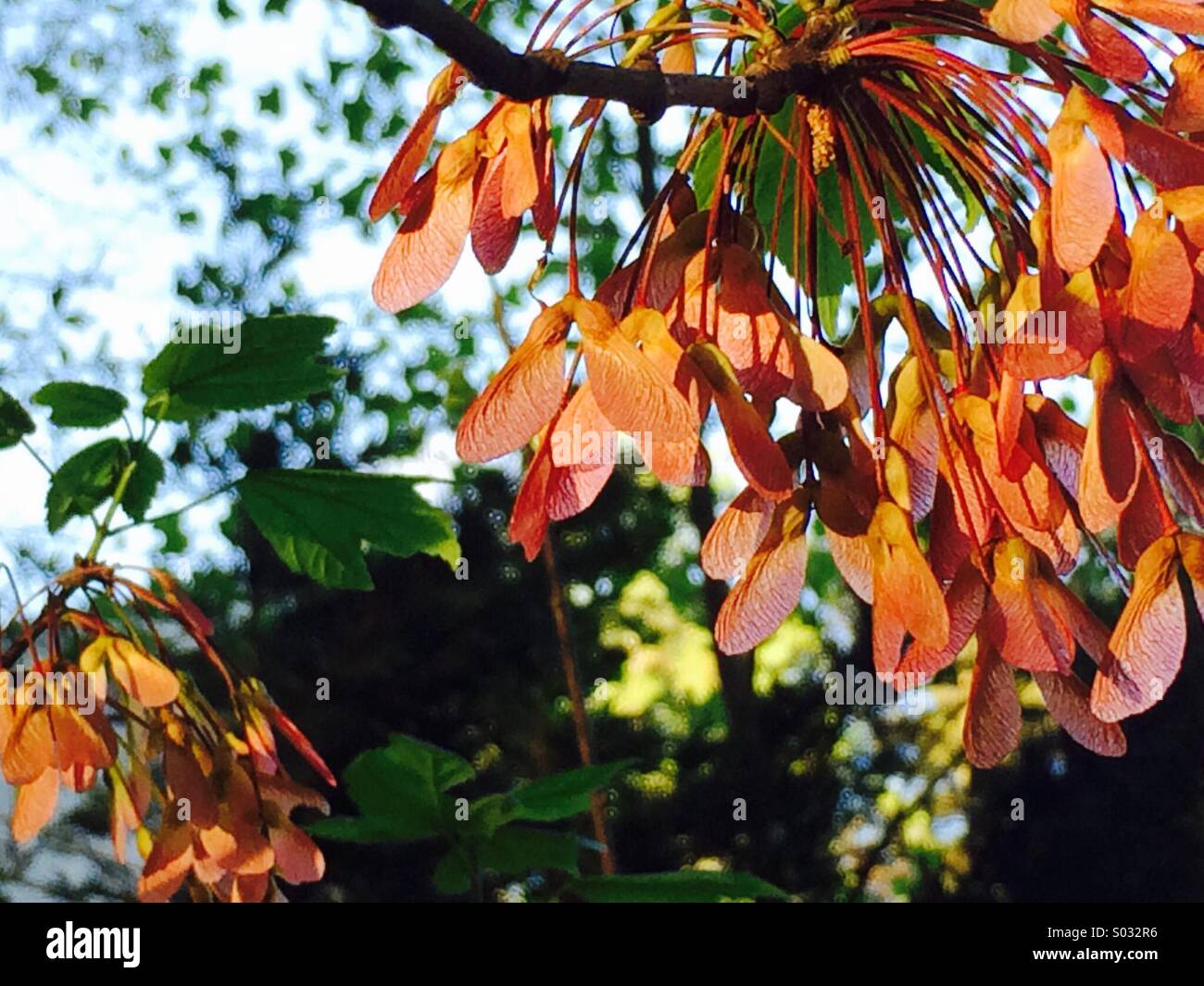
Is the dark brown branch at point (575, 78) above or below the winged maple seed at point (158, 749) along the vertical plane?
above

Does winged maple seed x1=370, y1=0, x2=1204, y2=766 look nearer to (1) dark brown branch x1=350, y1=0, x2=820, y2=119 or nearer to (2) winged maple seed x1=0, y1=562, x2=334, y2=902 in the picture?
(1) dark brown branch x1=350, y1=0, x2=820, y2=119

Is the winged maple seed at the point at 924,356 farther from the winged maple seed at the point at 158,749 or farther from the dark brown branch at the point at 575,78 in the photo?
the winged maple seed at the point at 158,749

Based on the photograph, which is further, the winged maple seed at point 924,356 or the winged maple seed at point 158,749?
the winged maple seed at point 158,749

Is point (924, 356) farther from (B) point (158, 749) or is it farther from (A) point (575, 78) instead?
(B) point (158, 749)

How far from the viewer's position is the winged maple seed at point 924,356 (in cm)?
44

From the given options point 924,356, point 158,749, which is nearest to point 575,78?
point 924,356

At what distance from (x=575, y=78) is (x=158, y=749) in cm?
55

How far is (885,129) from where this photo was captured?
0.56 m

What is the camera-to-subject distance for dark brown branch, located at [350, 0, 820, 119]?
355 mm

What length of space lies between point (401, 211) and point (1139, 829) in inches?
104

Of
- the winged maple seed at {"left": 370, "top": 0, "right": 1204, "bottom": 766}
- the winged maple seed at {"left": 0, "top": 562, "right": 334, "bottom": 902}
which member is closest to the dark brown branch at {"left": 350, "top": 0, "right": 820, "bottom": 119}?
the winged maple seed at {"left": 370, "top": 0, "right": 1204, "bottom": 766}

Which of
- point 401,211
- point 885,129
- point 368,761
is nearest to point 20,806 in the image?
point 368,761

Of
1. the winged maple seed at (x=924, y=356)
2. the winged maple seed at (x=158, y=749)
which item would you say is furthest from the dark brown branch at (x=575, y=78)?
the winged maple seed at (x=158, y=749)

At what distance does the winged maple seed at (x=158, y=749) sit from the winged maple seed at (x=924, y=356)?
1.27 feet
